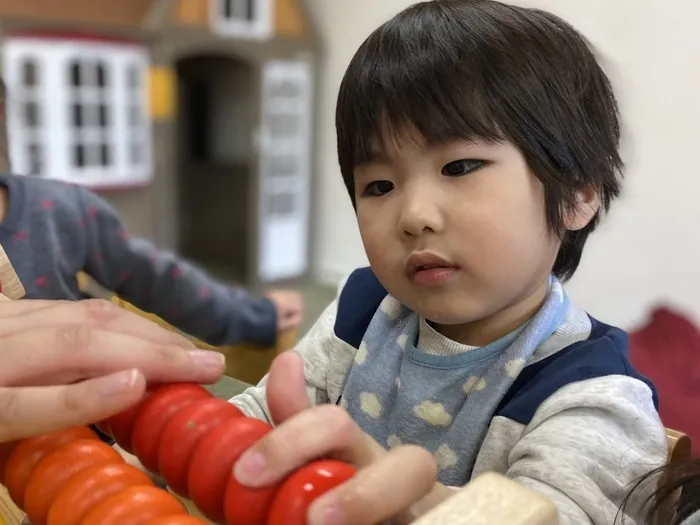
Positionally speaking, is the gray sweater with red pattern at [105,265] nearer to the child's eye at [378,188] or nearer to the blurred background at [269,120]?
the child's eye at [378,188]

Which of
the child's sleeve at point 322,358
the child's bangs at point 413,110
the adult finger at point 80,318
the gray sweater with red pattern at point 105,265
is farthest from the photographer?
the gray sweater with red pattern at point 105,265

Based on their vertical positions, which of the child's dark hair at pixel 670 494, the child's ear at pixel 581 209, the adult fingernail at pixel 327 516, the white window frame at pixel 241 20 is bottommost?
the child's dark hair at pixel 670 494

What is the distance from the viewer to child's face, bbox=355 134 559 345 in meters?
0.43

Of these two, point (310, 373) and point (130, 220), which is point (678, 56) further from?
point (130, 220)

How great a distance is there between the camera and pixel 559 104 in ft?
1.49

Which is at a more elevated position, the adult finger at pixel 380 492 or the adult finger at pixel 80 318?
the adult finger at pixel 80 318

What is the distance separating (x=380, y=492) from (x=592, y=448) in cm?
20

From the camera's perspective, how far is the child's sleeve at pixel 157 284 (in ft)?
2.68

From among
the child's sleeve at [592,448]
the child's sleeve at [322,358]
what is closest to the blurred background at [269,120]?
the child's sleeve at [322,358]

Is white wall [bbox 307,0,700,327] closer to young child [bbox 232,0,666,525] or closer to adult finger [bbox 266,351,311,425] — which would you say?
young child [bbox 232,0,666,525]

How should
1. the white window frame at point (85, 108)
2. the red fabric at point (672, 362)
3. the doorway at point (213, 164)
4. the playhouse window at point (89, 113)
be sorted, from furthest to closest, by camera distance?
the doorway at point (213, 164) < the playhouse window at point (89, 113) < the white window frame at point (85, 108) < the red fabric at point (672, 362)

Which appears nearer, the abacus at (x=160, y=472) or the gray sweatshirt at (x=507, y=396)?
the abacus at (x=160, y=472)

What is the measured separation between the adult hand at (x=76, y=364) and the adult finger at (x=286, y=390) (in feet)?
0.18

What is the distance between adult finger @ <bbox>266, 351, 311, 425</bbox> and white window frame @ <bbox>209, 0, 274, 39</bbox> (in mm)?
2050
